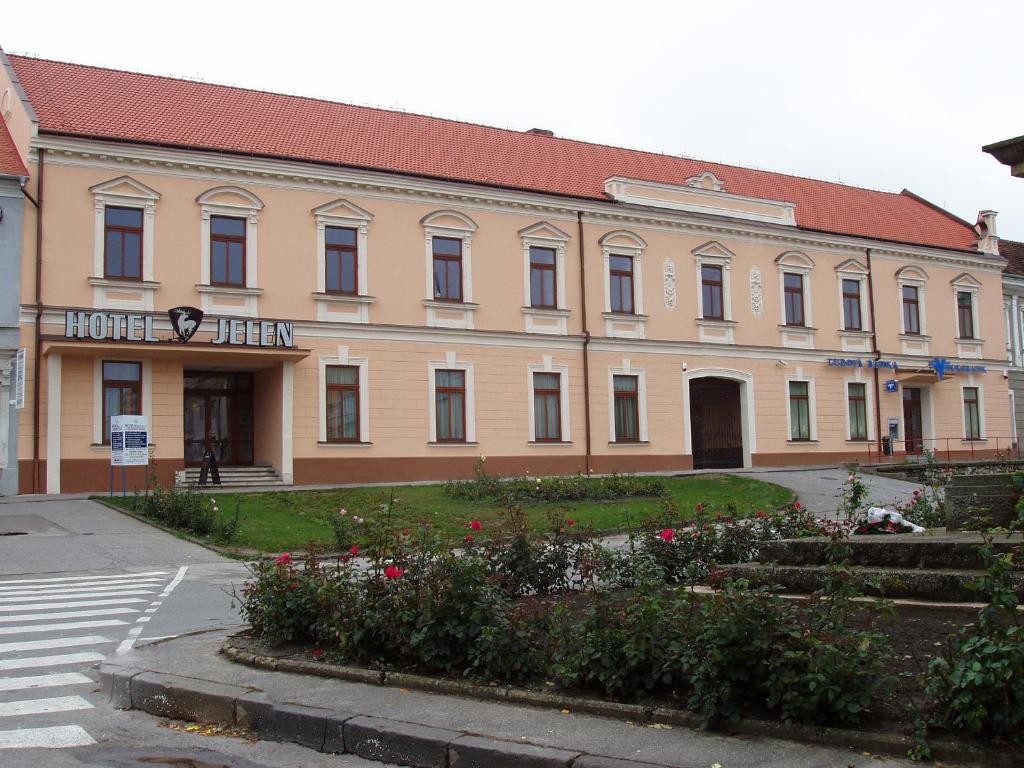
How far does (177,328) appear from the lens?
26.5m

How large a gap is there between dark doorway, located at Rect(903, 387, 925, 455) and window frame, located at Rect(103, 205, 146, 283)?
28.3 metres

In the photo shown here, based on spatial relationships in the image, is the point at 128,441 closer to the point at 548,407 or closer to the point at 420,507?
the point at 420,507

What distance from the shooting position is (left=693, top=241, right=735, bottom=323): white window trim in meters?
35.4

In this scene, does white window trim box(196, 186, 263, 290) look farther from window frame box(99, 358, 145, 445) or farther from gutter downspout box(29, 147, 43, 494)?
gutter downspout box(29, 147, 43, 494)

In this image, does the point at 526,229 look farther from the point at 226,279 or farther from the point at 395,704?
the point at 395,704

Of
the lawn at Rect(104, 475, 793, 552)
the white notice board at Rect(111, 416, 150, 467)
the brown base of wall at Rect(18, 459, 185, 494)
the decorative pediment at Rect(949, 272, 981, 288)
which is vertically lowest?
the lawn at Rect(104, 475, 793, 552)

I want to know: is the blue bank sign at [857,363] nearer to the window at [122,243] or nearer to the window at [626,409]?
the window at [626,409]

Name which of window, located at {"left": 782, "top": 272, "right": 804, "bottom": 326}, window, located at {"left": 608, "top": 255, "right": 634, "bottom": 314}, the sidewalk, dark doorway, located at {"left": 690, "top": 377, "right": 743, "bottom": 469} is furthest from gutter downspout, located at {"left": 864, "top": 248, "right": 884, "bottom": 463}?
the sidewalk

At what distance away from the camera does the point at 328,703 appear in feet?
21.4

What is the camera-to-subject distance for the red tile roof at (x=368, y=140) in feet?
93.2

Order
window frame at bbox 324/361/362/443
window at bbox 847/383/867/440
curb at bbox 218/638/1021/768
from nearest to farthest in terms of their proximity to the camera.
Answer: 1. curb at bbox 218/638/1021/768
2. window frame at bbox 324/361/362/443
3. window at bbox 847/383/867/440

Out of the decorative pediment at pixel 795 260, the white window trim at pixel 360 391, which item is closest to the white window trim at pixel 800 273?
the decorative pediment at pixel 795 260

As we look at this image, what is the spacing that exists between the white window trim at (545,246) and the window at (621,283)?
1851 mm

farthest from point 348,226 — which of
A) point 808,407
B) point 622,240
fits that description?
point 808,407
